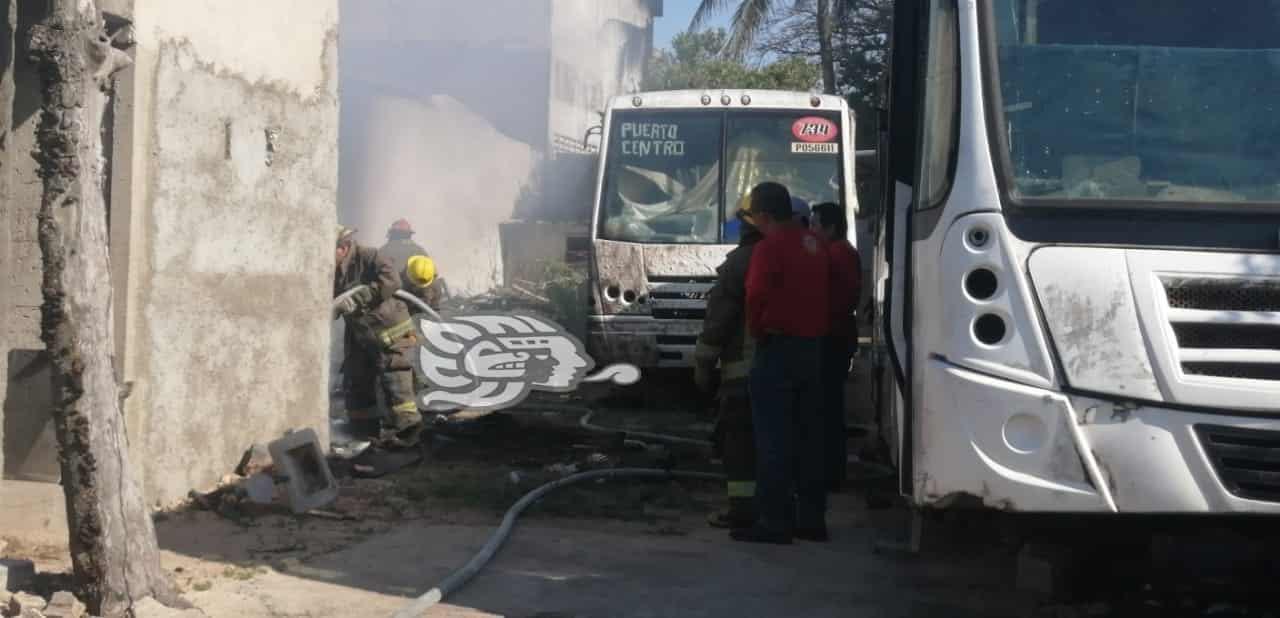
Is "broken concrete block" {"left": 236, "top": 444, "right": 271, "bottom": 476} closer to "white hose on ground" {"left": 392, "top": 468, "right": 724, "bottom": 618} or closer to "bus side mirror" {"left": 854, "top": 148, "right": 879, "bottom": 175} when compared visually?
"white hose on ground" {"left": 392, "top": 468, "right": 724, "bottom": 618}

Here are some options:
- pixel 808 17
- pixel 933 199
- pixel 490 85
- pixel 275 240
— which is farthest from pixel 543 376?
pixel 490 85

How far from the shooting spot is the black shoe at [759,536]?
7.19 metres

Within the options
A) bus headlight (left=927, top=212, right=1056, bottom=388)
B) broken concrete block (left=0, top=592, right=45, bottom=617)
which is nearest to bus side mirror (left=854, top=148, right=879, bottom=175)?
bus headlight (left=927, top=212, right=1056, bottom=388)

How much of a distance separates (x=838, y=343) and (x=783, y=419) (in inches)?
59.2

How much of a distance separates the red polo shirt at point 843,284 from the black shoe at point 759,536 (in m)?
1.33

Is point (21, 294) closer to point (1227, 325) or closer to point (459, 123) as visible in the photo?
point (1227, 325)

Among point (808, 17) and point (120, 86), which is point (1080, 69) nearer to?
point (120, 86)

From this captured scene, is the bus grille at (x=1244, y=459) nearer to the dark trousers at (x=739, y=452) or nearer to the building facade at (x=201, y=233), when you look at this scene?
the dark trousers at (x=739, y=452)

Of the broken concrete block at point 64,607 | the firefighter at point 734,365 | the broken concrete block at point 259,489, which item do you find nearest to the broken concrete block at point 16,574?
the broken concrete block at point 64,607

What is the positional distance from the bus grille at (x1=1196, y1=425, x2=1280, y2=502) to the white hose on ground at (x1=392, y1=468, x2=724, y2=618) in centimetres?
284

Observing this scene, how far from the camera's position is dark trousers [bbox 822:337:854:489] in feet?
27.1

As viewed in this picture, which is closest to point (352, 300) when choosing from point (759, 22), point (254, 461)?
point (254, 461)

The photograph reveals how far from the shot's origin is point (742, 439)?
293 inches

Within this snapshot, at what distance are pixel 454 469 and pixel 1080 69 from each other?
5.29 meters
